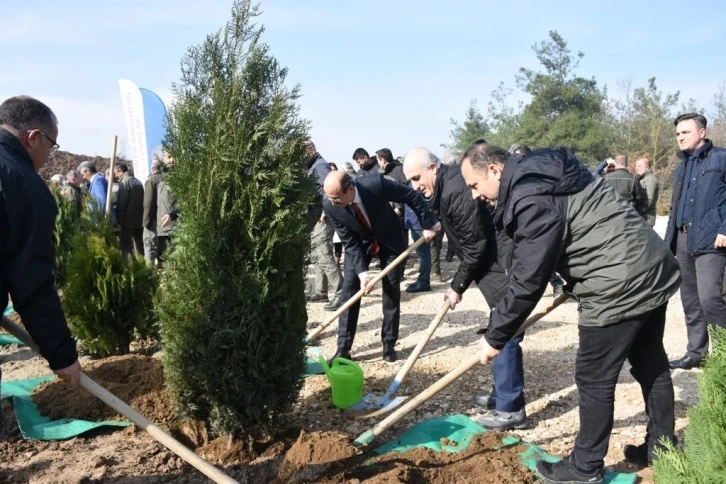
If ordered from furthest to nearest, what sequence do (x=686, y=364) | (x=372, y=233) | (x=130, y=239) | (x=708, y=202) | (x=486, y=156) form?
(x=130, y=239)
(x=372, y=233)
(x=686, y=364)
(x=708, y=202)
(x=486, y=156)

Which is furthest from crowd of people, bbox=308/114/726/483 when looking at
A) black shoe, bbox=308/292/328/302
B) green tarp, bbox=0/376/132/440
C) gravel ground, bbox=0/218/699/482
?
black shoe, bbox=308/292/328/302

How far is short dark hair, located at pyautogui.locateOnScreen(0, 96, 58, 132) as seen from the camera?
113 inches

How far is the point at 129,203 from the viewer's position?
10.7 meters

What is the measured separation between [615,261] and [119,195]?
964cm

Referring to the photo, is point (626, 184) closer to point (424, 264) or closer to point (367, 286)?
point (424, 264)

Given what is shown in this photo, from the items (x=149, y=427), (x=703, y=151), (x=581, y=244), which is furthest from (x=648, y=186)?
(x=149, y=427)

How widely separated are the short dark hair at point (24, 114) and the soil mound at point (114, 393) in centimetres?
213

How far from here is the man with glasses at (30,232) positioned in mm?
2631

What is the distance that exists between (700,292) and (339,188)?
3.32 meters

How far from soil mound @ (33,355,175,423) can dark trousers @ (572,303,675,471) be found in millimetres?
Answer: 2772

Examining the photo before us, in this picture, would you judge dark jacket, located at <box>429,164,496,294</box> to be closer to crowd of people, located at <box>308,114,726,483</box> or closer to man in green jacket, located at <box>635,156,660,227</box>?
crowd of people, located at <box>308,114,726,483</box>

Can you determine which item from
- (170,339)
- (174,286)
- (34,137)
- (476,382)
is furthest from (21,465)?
(476,382)

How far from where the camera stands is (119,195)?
1058 centimetres

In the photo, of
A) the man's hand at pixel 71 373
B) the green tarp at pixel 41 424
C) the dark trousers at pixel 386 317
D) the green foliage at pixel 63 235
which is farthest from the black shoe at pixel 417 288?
the man's hand at pixel 71 373
